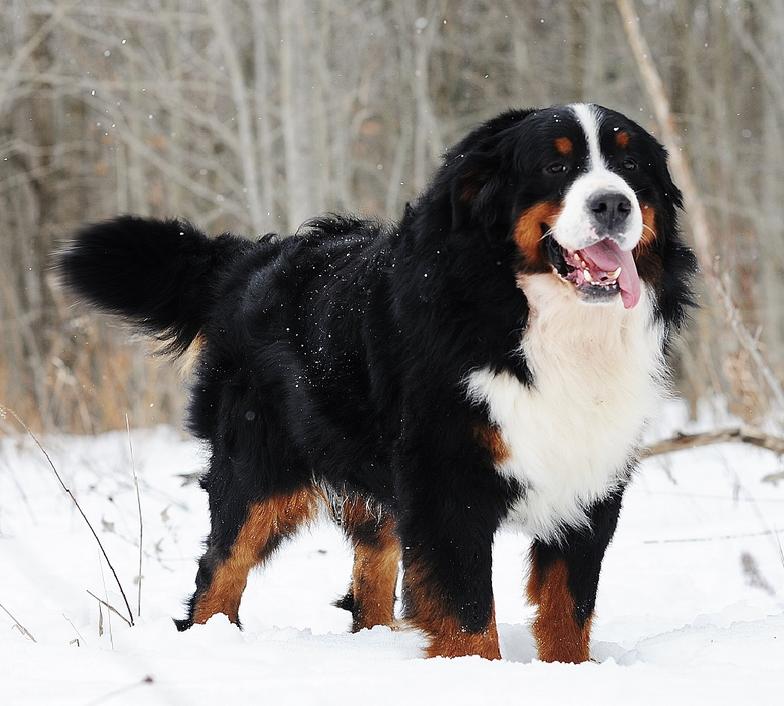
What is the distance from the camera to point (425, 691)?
2.23 metres

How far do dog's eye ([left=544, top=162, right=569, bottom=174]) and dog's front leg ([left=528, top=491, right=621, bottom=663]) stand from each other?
1.06 m

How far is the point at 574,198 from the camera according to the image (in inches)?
116

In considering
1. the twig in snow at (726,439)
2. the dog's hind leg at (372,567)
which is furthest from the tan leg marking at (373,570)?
the twig in snow at (726,439)

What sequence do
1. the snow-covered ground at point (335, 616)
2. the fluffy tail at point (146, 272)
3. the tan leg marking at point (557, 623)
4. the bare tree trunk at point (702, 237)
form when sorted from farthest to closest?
the bare tree trunk at point (702, 237) → the fluffy tail at point (146, 272) → the tan leg marking at point (557, 623) → the snow-covered ground at point (335, 616)

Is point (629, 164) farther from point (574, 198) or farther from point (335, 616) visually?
point (335, 616)

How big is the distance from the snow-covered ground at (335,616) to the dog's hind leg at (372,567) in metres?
0.13

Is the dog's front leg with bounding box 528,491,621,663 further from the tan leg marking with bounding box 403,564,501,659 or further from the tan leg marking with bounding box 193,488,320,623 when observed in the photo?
the tan leg marking with bounding box 193,488,320,623

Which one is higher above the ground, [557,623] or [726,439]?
[726,439]

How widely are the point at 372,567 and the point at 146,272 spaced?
58.6 inches

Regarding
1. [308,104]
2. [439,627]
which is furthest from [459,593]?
[308,104]

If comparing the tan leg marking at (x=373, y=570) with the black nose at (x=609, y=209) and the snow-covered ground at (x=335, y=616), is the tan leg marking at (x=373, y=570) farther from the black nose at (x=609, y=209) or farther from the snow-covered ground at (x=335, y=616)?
the black nose at (x=609, y=209)

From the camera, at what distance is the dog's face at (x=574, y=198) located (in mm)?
2932

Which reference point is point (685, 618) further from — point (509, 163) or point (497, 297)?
point (509, 163)

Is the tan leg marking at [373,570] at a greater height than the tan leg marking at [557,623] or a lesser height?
lesser
